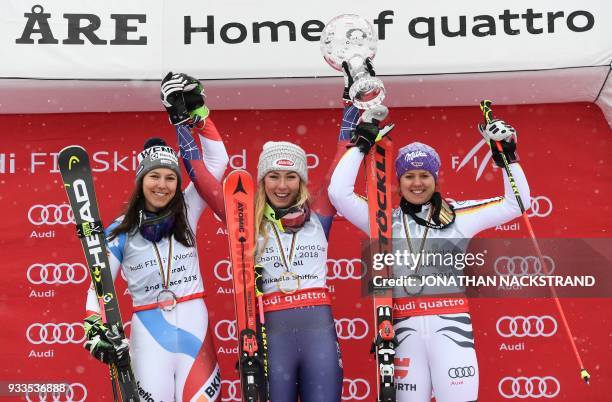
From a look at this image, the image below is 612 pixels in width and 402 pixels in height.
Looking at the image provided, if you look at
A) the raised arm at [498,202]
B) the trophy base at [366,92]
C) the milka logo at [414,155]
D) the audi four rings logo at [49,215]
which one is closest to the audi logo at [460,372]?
the raised arm at [498,202]

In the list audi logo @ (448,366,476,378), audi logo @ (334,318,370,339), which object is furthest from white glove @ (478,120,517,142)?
audi logo @ (334,318,370,339)

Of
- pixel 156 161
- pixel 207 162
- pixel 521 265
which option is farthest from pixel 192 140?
pixel 521 265

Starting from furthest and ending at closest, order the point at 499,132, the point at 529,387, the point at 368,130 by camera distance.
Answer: the point at 529,387 → the point at 368,130 → the point at 499,132

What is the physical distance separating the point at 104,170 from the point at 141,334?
190cm

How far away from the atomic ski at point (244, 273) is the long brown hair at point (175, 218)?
0.78ft

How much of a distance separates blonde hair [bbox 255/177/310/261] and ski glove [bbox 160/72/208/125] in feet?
1.83

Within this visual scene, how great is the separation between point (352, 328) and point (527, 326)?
1.24 m

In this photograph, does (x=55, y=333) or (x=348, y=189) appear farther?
(x=55, y=333)

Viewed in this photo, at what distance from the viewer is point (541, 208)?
17.2ft

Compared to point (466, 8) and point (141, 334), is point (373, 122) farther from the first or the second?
point (141, 334)

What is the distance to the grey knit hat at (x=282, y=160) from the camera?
13.4ft

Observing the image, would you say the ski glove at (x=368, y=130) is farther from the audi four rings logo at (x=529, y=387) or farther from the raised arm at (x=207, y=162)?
the audi four rings logo at (x=529, y=387)

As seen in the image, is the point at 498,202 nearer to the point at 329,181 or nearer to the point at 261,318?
the point at 329,181

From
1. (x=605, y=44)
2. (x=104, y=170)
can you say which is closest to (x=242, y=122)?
(x=104, y=170)
